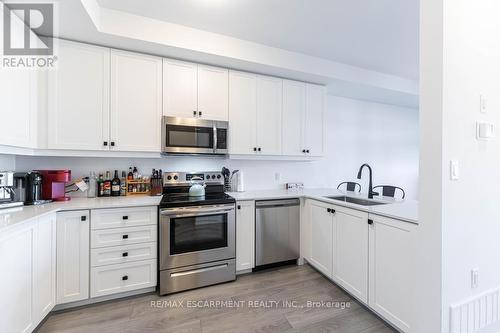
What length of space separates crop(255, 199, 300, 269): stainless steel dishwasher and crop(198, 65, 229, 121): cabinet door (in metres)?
1.20

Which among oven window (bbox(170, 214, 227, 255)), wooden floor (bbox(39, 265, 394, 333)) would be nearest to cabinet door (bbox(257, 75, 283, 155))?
oven window (bbox(170, 214, 227, 255))

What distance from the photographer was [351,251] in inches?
80.8

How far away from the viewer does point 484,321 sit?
1501mm

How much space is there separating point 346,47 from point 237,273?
2999 mm

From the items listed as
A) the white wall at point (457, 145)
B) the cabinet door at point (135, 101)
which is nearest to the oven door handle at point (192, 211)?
the cabinet door at point (135, 101)

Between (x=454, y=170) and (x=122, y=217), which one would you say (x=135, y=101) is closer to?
(x=122, y=217)

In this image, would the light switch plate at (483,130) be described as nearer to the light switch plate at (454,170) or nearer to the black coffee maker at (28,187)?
the light switch plate at (454,170)

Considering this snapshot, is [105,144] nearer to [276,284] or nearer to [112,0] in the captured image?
[112,0]

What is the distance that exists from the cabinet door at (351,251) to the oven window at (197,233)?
1.19m

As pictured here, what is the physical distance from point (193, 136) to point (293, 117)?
142 centimetres

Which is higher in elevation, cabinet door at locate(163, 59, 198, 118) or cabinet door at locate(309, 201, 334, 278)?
cabinet door at locate(163, 59, 198, 118)

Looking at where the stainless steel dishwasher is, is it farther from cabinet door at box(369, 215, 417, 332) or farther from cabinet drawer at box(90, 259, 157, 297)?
cabinet drawer at box(90, 259, 157, 297)

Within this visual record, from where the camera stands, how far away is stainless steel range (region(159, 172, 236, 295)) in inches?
83.2

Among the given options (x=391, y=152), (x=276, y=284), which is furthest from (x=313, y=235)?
(x=391, y=152)
